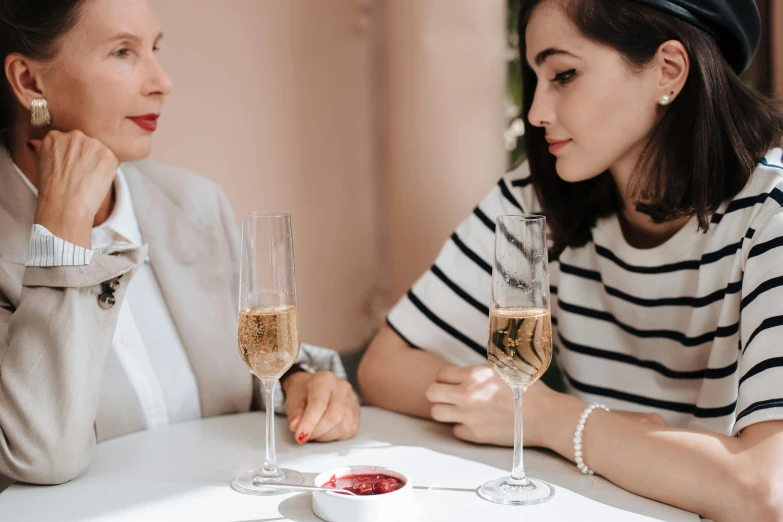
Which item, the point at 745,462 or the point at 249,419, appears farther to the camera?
the point at 249,419

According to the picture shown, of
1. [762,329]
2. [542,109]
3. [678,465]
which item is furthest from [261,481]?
[542,109]

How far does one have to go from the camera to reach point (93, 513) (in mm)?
1093

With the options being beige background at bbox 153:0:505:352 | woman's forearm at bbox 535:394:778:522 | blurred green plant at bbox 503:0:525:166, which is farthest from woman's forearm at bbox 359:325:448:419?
blurred green plant at bbox 503:0:525:166

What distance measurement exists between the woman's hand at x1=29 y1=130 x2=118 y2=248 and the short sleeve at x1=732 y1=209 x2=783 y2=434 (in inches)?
46.0

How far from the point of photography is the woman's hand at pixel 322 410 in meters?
1.38

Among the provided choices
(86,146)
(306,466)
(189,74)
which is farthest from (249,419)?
(189,74)

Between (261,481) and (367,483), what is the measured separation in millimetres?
178

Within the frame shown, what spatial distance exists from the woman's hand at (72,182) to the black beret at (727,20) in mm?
1107

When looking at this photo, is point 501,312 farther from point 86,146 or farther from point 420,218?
point 420,218

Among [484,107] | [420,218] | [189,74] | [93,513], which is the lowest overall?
[93,513]

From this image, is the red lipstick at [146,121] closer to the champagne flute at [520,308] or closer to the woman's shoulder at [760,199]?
the champagne flute at [520,308]

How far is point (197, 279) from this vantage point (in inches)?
71.7

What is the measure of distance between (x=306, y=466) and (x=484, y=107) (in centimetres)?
191

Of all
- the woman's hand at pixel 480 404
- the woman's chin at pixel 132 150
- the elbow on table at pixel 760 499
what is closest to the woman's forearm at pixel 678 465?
the elbow on table at pixel 760 499
